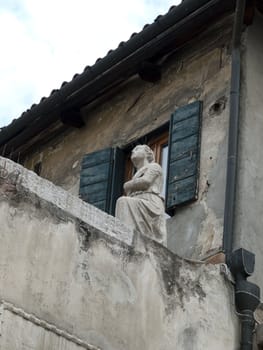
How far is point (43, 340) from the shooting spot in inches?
361

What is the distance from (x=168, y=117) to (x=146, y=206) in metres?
2.65

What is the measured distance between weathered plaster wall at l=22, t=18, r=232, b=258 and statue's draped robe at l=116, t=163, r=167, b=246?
0.99 metres

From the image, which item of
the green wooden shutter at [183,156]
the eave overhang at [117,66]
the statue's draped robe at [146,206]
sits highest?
the eave overhang at [117,66]

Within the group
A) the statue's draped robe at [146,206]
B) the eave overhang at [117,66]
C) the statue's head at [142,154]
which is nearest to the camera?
the statue's draped robe at [146,206]

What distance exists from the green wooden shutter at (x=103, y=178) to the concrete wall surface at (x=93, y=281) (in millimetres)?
2799

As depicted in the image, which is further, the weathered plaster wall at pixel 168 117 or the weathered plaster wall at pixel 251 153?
the weathered plaster wall at pixel 168 117

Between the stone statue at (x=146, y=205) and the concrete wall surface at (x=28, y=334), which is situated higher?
the stone statue at (x=146, y=205)

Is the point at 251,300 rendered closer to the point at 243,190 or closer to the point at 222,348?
the point at 222,348

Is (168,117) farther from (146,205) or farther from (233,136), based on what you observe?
(146,205)

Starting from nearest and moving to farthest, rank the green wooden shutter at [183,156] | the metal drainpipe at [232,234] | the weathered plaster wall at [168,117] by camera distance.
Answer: the metal drainpipe at [232,234] < the weathered plaster wall at [168,117] < the green wooden shutter at [183,156]

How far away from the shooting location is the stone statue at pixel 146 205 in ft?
35.9

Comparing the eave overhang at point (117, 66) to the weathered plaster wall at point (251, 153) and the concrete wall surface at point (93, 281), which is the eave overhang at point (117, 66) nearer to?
the weathered plaster wall at point (251, 153)

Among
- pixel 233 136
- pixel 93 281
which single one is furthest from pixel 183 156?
pixel 93 281

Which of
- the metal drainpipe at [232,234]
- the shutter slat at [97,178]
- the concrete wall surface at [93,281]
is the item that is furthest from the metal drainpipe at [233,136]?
the shutter slat at [97,178]
